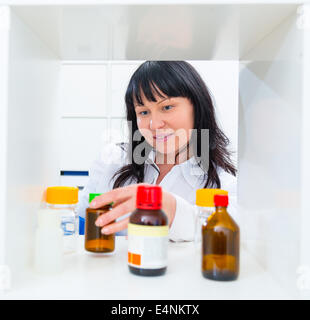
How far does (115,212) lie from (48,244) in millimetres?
145

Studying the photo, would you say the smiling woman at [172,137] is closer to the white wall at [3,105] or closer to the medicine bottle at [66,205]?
the medicine bottle at [66,205]

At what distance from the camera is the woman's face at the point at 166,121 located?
1.74m

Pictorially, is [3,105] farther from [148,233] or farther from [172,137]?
[172,137]

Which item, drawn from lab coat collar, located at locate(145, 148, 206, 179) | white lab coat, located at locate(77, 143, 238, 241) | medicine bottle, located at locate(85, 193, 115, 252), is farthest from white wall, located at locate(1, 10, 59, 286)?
lab coat collar, located at locate(145, 148, 206, 179)

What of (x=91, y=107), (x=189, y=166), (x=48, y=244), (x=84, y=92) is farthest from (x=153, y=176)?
(x=48, y=244)

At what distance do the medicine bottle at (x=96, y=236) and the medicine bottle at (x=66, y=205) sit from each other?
4cm

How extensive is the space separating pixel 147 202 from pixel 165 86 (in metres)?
1.23

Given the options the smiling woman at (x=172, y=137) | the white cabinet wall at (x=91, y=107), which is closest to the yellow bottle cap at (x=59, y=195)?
the smiling woman at (x=172, y=137)

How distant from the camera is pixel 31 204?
61 centimetres

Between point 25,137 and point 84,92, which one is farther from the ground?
point 84,92

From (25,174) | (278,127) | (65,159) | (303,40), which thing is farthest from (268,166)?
(65,159)

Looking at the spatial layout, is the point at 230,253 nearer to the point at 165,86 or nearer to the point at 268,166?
the point at 268,166

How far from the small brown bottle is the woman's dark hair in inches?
47.0

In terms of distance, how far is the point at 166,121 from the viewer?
5.82 ft
